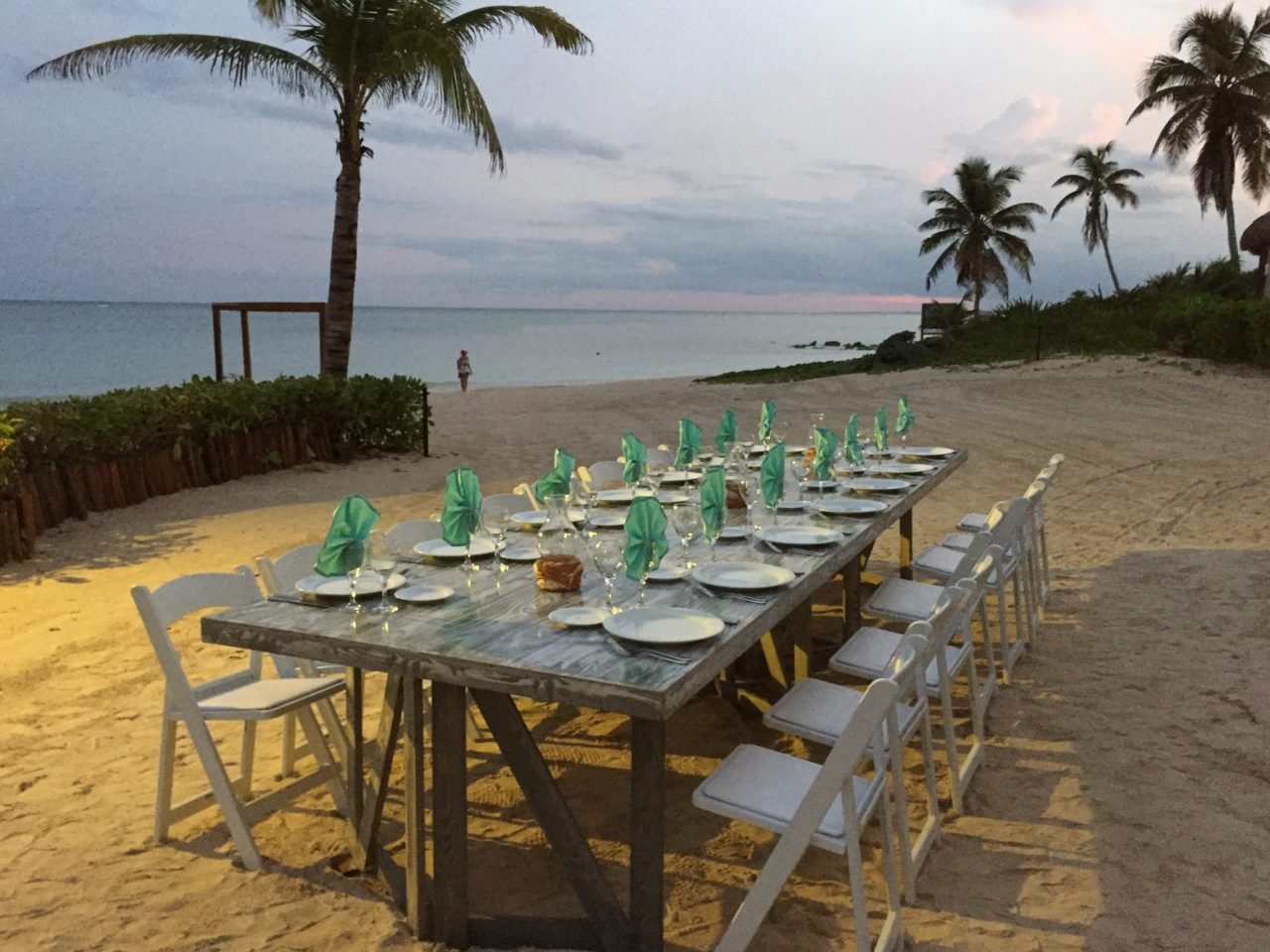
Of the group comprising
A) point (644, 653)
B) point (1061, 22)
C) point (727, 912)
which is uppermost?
point (1061, 22)

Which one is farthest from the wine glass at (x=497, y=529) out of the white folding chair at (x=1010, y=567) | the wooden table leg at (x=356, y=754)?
the white folding chair at (x=1010, y=567)

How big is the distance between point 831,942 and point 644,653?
94 centimetres

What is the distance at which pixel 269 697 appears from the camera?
285 centimetres

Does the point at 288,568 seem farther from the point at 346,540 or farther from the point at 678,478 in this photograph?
the point at 678,478

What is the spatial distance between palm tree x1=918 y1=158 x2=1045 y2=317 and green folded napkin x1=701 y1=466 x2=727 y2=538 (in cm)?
3361

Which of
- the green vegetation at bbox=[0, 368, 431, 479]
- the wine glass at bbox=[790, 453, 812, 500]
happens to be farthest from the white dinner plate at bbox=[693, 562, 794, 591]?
the green vegetation at bbox=[0, 368, 431, 479]

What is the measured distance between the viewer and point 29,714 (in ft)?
12.6

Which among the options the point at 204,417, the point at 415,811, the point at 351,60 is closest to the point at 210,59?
the point at 351,60

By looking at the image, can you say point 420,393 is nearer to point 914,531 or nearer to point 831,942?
point 914,531

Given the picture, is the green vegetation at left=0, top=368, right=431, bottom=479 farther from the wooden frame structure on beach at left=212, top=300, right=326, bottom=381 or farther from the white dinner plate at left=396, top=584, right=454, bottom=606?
the white dinner plate at left=396, top=584, right=454, bottom=606

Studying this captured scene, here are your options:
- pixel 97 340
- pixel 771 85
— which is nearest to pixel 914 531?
pixel 771 85

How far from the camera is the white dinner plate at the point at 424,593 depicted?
2510 mm

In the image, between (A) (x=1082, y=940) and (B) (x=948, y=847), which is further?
(B) (x=948, y=847)

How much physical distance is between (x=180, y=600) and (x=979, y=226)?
3575 centimetres
